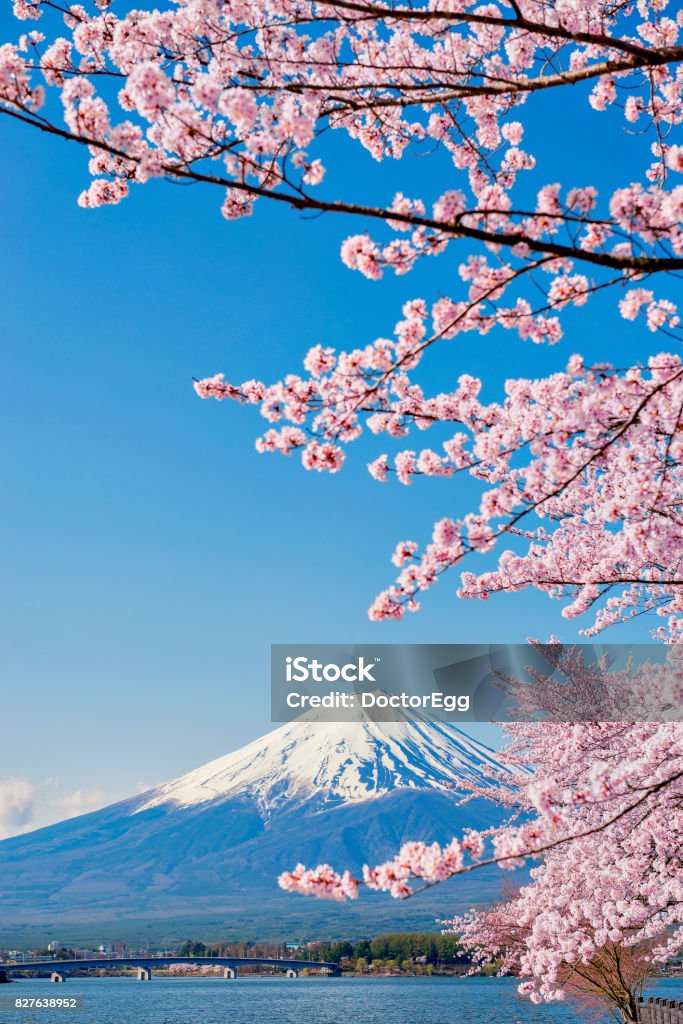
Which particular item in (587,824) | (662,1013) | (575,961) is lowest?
(662,1013)

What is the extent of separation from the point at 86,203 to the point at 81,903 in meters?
222

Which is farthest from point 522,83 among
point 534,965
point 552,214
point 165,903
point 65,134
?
point 165,903

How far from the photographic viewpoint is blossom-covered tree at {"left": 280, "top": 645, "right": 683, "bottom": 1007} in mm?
3666

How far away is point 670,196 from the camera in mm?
3334

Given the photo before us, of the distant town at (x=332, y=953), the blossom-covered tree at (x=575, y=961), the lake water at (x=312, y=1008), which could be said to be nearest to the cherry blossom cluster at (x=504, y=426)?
the blossom-covered tree at (x=575, y=961)

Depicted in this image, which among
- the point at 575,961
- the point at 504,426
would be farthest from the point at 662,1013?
the point at 504,426

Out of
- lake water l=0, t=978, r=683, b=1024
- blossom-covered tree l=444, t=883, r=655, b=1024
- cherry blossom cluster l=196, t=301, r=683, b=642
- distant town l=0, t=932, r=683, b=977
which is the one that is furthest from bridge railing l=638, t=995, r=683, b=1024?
distant town l=0, t=932, r=683, b=977

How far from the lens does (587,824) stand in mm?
8844

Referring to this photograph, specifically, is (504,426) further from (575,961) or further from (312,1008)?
(312,1008)

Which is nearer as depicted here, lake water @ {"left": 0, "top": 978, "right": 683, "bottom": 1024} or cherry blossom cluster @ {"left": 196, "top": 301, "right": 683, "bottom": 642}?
cherry blossom cluster @ {"left": 196, "top": 301, "right": 683, "bottom": 642}

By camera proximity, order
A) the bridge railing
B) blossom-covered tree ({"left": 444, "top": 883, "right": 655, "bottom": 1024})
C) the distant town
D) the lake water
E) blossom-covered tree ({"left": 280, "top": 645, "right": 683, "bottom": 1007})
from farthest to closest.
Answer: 1. the distant town
2. the lake water
3. blossom-covered tree ({"left": 444, "top": 883, "right": 655, "bottom": 1024})
4. the bridge railing
5. blossom-covered tree ({"left": 280, "top": 645, "right": 683, "bottom": 1007})

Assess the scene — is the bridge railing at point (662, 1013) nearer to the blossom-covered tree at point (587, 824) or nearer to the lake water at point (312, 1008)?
the blossom-covered tree at point (587, 824)

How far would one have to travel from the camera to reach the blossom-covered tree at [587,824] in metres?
3.67

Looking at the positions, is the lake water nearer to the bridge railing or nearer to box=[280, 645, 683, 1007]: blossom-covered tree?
the bridge railing
